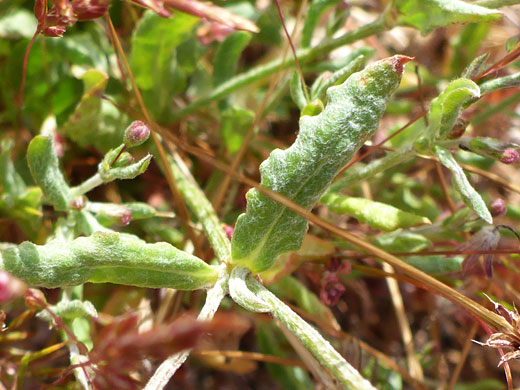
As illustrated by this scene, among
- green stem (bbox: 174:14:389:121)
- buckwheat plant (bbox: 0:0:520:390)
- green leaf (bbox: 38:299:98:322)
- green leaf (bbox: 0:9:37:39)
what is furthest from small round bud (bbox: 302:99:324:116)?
green leaf (bbox: 0:9:37:39)

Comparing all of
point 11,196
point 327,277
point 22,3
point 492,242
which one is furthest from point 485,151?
point 22,3

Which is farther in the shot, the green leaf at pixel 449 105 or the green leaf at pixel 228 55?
the green leaf at pixel 228 55

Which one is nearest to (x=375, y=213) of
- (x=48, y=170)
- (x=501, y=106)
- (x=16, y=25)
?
(x=48, y=170)

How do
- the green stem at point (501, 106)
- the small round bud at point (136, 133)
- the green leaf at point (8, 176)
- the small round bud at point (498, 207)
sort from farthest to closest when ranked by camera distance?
1. the green stem at point (501, 106)
2. the small round bud at point (498, 207)
3. the green leaf at point (8, 176)
4. the small round bud at point (136, 133)

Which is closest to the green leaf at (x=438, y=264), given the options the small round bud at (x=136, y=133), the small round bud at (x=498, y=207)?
the small round bud at (x=498, y=207)

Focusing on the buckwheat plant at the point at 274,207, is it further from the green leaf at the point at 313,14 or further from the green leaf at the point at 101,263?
the green leaf at the point at 313,14

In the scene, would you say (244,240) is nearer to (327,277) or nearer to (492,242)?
(327,277)

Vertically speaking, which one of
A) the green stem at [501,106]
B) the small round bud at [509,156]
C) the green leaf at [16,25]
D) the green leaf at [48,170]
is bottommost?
the green stem at [501,106]
